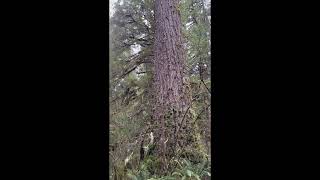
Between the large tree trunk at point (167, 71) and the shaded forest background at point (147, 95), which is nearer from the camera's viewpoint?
the shaded forest background at point (147, 95)

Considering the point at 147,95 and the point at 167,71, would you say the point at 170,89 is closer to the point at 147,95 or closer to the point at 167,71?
the point at 167,71

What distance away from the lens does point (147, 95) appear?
15.1 feet

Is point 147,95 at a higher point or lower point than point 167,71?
lower

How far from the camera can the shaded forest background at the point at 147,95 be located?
361cm

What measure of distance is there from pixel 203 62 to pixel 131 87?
1.01 m

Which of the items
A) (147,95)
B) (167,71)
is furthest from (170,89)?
(147,95)

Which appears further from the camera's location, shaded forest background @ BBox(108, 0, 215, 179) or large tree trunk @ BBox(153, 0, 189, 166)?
large tree trunk @ BBox(153, 0, 189, 166)

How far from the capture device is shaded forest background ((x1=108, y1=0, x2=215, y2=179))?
3.61 metres

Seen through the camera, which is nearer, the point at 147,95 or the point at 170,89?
the point at 170,89
